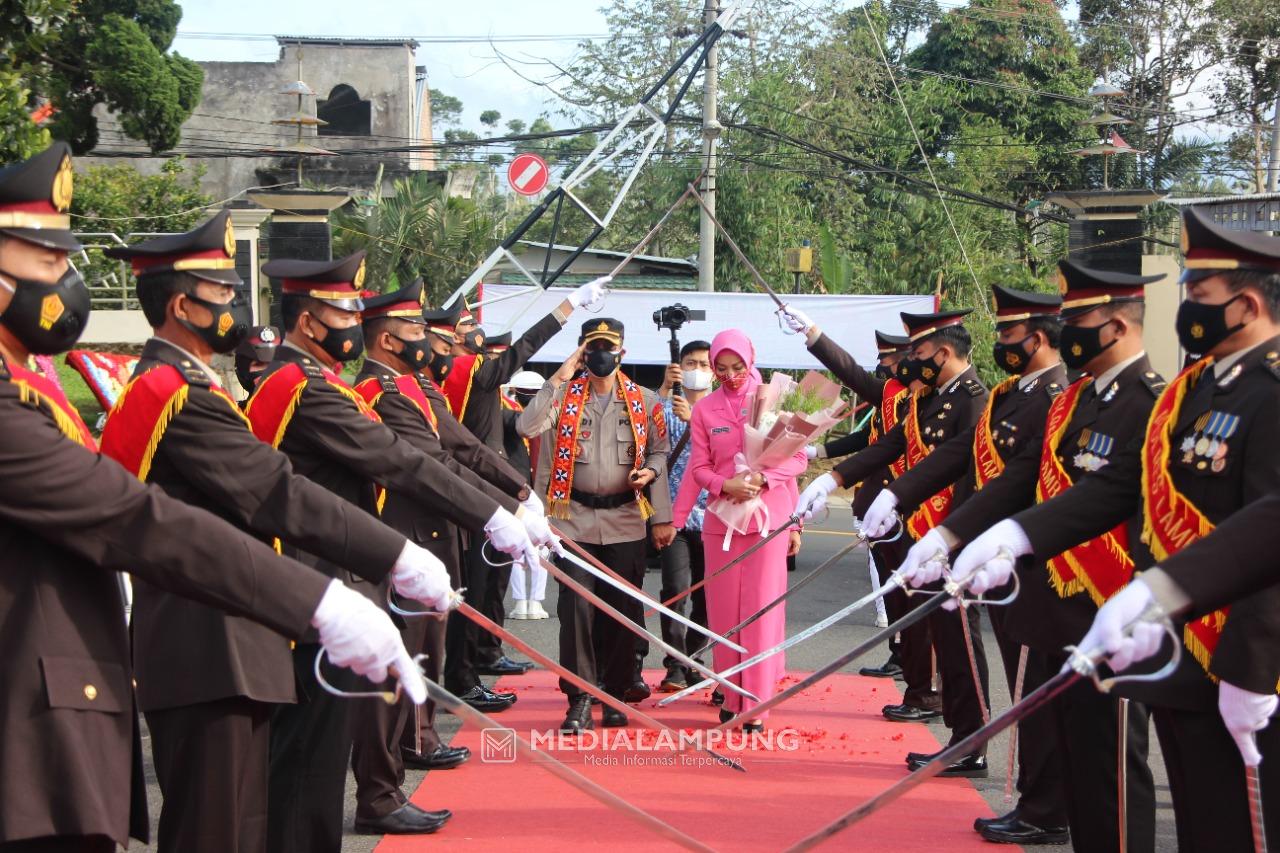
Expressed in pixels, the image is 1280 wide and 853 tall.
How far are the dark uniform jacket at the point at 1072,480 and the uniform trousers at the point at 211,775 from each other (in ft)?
7.98

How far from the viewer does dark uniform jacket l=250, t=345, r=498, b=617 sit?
4.61 metres

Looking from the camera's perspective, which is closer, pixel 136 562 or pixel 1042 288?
→ pixel 136 562

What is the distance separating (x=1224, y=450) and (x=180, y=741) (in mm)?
2905

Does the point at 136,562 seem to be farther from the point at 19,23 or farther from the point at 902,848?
the point at 19,23

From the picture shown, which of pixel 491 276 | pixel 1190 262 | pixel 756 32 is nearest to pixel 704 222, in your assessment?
pixel 756 32

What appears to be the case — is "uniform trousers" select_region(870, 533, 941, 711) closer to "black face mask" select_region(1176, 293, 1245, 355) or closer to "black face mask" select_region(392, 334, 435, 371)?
"black face mask" select_region(392, 334, 435, 371)

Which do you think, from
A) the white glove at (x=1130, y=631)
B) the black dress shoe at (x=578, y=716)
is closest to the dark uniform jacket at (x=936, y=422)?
the black dress shoe at (x=578, y=716)

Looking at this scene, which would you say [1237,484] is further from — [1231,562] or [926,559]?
[926,559]

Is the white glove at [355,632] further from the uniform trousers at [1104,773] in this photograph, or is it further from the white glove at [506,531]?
the uniform trousers at [1104,773]

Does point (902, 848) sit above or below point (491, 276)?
below

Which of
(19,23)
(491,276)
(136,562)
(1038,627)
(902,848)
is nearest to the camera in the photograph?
(136,562)

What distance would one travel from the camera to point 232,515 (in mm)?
3809

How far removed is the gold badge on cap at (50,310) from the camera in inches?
119

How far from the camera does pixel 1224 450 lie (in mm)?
3580
